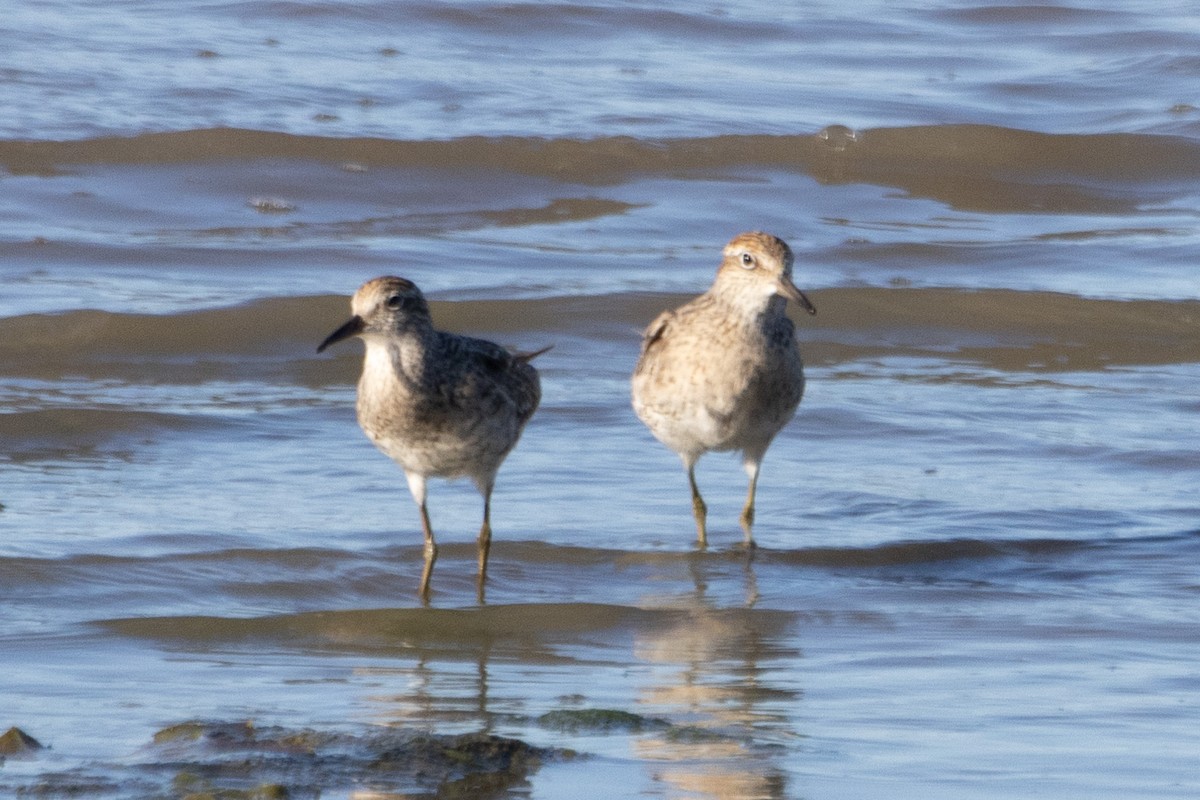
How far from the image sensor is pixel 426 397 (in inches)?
286

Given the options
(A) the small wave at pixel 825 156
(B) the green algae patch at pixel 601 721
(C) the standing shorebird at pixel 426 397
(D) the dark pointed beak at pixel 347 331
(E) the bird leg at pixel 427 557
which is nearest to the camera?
(B) the green algae patch at pixel 601 721

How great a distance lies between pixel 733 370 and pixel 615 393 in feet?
8.60

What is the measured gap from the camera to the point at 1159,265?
46.7 feet

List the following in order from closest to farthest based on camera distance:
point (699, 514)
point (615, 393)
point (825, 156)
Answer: point (699, 514) → point (615, 393) → point (825, 156)

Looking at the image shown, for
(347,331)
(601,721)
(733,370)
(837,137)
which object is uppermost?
(837,137)

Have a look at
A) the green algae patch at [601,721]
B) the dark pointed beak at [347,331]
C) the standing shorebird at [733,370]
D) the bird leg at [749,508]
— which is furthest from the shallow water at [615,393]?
the dark pointed beak at [347,331]

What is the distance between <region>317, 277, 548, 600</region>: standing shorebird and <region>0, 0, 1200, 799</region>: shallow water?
435 millimetres

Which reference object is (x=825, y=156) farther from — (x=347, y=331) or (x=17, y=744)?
(x=17, y=744)

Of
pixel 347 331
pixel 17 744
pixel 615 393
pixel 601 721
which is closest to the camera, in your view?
pixel 17 744

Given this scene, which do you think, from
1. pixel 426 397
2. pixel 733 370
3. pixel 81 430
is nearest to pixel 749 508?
pixel 733 370

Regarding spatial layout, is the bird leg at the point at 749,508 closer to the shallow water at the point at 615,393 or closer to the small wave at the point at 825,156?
the shallow water at the point at 615,393

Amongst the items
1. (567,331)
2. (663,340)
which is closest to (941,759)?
(663,340)

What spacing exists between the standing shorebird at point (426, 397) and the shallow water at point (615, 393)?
1.43 ft

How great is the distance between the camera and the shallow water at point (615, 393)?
224 inches
